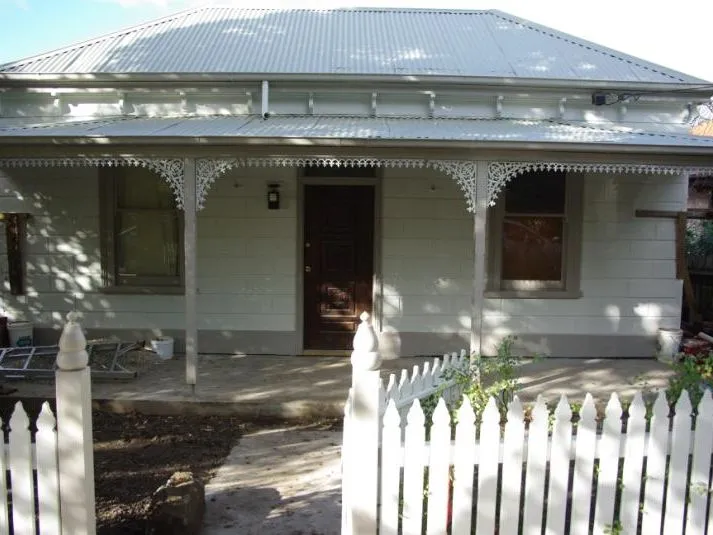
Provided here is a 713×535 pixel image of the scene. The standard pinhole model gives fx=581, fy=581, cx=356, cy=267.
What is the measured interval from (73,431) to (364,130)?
4723 mm

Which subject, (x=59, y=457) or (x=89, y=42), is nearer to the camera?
(x=59, y=457)

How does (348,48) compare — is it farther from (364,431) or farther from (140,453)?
(364,431)

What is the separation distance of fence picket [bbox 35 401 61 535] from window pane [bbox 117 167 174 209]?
5576mm

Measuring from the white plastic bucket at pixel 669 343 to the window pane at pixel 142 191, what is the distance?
22.7ft

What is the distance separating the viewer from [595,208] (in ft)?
25.9

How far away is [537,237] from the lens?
26.2 ft

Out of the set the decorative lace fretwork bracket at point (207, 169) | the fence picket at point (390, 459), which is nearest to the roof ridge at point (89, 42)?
the decorative lace fretwork bracket at point (207, 169)

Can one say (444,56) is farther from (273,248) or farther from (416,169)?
(273,248)

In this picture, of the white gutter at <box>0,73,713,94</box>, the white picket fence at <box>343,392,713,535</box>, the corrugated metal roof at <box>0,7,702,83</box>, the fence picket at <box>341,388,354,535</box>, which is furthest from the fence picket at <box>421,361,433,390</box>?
the corrugated metal roof at <box>0,7,702,83</box>

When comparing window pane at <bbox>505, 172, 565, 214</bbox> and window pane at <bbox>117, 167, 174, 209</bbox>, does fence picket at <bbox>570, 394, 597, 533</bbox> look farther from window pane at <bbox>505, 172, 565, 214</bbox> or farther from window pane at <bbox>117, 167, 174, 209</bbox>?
window pane at <bbox>117, 167, 174, 209</bbox>

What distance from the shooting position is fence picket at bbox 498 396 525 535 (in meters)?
2.71

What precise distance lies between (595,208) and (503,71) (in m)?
2.27

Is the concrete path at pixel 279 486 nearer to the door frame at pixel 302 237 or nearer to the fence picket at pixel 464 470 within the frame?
the fence picket at pixel 464 470

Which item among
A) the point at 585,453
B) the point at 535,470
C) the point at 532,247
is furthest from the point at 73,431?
the point at 532,247
